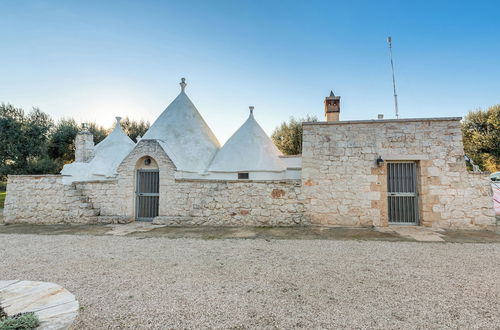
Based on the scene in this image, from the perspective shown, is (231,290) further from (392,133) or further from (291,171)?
(291,171)

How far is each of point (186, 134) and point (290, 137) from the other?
1411 cm

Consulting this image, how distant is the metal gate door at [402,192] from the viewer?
8.02m

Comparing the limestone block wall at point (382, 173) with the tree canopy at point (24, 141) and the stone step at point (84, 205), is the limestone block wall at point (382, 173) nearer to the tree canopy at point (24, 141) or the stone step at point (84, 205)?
the stone step at point (84, 205)

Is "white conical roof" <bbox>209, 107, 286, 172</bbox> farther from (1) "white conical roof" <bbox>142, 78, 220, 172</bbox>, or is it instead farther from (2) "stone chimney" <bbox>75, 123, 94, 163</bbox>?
(2) "stone chimney" <bbox>75, 123, 94, 163</bbox>

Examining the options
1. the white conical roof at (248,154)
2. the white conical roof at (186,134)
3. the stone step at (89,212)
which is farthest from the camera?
the white conical roof at (186,134)

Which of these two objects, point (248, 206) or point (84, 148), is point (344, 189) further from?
point (84, 148)

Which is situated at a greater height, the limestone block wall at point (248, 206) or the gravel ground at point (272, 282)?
the limestone block wall at point (248, 206)

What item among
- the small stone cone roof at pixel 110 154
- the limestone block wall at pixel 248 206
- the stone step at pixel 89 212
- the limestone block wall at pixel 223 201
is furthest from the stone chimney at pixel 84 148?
the limestone block wall at pixel 248 206

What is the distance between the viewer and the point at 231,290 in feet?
11.3

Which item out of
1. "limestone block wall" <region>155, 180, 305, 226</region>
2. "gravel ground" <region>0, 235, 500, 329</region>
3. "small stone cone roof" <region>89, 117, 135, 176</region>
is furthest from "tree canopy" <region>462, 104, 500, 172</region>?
"small stone cone roof" <region>89, 117, 135, 176</region>

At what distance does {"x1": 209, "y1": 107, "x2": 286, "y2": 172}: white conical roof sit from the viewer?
37.6 ft

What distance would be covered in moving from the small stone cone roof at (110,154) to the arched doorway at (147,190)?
3.81m

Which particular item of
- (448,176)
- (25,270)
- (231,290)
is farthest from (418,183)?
(25,270)

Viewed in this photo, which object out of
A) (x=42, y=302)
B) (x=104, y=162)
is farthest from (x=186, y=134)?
(x=42, y=302)
